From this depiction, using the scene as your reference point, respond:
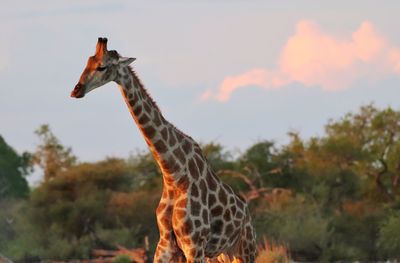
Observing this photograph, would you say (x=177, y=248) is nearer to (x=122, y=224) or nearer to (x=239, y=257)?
(x=239, y=257)

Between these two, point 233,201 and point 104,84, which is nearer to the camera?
point 104,84

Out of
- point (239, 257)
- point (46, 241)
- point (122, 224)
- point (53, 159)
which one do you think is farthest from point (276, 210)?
point (239, 257)

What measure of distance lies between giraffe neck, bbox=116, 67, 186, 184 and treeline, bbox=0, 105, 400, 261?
22465 mm

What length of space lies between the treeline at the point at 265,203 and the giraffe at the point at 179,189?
72.6 feet

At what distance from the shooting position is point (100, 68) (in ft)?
32.3

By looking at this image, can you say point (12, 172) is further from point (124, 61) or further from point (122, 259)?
point (124, 61)

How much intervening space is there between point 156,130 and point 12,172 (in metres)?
45.7

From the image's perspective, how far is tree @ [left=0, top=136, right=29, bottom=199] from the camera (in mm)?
54384

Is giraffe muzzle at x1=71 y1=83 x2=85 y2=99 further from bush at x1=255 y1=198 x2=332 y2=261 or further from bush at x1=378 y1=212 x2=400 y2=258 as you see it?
bush at x1=378 y1=212 x2=400 y2=258

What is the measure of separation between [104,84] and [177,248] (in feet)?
5.88

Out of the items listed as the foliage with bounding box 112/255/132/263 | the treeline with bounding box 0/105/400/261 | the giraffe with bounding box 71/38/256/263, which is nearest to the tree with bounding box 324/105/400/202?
the treeline with bounding box 0/105/400/261

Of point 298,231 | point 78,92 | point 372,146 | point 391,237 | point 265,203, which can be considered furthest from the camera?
point 372,146

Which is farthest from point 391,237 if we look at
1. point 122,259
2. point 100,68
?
point 100,68

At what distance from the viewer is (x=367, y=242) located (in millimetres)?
38000
